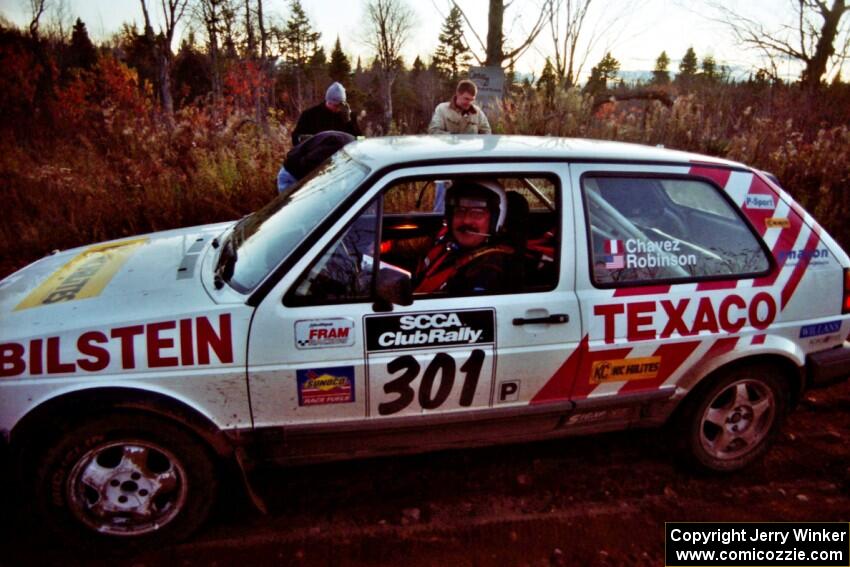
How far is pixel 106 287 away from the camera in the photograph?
241 cm

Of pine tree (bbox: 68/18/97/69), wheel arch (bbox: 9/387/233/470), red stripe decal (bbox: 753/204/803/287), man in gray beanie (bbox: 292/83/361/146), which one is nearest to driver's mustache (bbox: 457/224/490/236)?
red stripe decal (bbox: 753/204/803/287)

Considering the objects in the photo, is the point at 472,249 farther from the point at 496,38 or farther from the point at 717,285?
the point at 496,38

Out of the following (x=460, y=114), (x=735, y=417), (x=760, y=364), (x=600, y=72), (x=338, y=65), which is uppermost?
(x=338, y=65)

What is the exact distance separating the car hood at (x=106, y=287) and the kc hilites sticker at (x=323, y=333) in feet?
1.33

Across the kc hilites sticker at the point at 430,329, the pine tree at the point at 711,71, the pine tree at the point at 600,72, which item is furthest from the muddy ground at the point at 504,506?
the pine tree at the point at 711,71

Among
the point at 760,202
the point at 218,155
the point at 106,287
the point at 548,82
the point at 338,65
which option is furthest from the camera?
the point at 338,65

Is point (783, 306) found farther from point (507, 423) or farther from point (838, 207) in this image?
point (838, 207)

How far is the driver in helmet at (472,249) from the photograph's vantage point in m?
2.60

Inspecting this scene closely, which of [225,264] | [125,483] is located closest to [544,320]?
[225,264]

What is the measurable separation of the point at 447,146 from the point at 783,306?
1.93 meters

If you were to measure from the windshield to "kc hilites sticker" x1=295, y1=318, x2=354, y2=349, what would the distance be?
0.92ft

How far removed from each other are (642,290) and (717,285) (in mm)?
422

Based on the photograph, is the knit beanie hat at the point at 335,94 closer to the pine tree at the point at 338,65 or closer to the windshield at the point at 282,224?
the windshield at the point at 282,224

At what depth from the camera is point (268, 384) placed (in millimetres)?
2254
